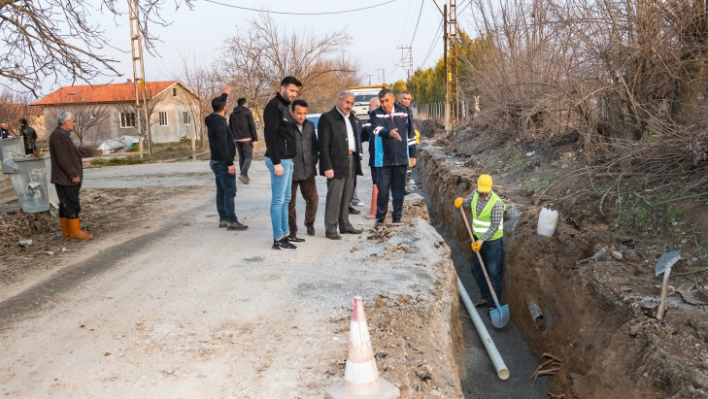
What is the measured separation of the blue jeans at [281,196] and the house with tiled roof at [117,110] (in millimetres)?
32683

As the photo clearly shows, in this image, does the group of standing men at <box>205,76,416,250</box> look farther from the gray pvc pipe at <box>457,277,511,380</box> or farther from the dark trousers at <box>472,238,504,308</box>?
the gray pvc pipe at <box>457,277,511,380</box>

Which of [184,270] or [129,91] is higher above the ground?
[129,91]

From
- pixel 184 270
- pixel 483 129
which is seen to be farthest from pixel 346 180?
pixel 483 129

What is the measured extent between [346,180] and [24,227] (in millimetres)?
4634

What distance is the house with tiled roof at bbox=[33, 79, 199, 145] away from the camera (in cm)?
3778

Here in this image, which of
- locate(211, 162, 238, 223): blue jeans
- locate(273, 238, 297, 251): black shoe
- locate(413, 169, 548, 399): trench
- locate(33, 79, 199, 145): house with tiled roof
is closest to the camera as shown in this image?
locate(413, 169, 548, 399): trench

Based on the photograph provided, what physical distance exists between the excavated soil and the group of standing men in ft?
6.26

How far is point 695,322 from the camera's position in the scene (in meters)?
4.40

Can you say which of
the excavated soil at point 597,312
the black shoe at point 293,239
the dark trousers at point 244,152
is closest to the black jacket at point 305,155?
the black shoe at point 293,239

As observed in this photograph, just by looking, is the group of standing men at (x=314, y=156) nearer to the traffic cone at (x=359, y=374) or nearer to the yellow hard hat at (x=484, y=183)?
the yellow hard hat at (x=484, y=183)

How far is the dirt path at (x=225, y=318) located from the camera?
11.7 ft

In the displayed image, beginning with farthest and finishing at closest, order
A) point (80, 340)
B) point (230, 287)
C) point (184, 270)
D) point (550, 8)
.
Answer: point (550, 8), point (184, 270), point (230, 287), point (80, 340)

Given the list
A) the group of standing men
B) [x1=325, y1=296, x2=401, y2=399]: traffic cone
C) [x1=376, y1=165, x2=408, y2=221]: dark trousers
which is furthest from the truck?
[x1=325, y1=296, x2=401, y2=399]: traffic cone

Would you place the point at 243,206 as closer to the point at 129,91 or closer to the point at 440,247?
the point at 440,247
